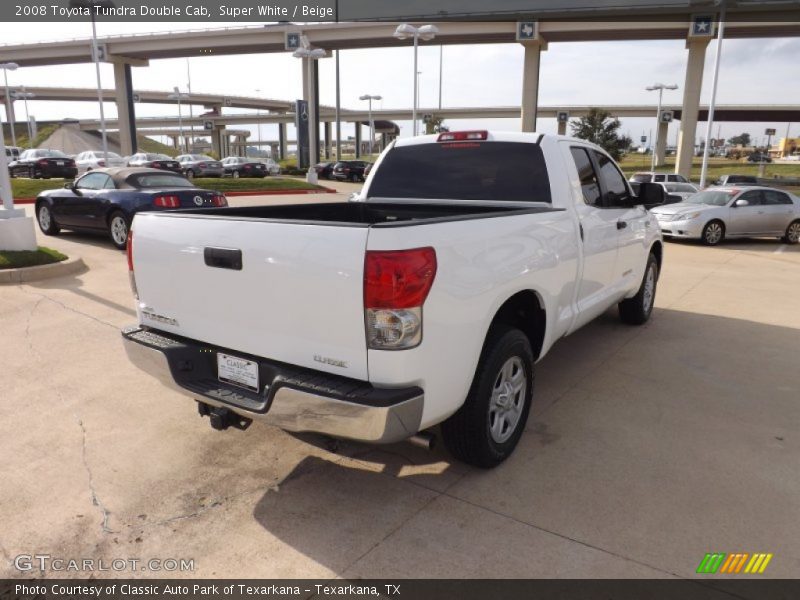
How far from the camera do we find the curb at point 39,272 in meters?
7.89

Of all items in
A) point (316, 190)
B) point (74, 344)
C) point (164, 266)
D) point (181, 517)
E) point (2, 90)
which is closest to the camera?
point (181, 517)

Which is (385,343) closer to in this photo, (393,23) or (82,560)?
(82,560)

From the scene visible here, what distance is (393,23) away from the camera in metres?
45.8

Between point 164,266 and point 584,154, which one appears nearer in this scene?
point 164,266

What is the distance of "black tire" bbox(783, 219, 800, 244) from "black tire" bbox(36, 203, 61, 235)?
16.7 metres

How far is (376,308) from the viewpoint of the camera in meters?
2.59

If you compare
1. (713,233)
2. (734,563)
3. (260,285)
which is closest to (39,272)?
(260,285)

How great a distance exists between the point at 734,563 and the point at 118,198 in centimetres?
1031

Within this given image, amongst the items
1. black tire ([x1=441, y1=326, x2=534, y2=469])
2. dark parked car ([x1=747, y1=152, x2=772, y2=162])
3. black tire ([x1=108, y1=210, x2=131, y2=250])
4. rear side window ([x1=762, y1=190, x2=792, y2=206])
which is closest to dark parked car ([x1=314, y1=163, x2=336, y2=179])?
rear side window ([x1=762, y1=190, x2=792, y2=206])

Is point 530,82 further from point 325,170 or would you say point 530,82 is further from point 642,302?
point 642,302

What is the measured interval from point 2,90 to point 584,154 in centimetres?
11345

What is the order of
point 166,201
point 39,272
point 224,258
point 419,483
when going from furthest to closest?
point 166,201, point 39,272, point 419,483, point 224,258

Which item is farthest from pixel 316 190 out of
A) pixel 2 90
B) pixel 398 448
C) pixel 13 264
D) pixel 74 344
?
pixel 2 90

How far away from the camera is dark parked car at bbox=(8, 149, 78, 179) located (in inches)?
1266
